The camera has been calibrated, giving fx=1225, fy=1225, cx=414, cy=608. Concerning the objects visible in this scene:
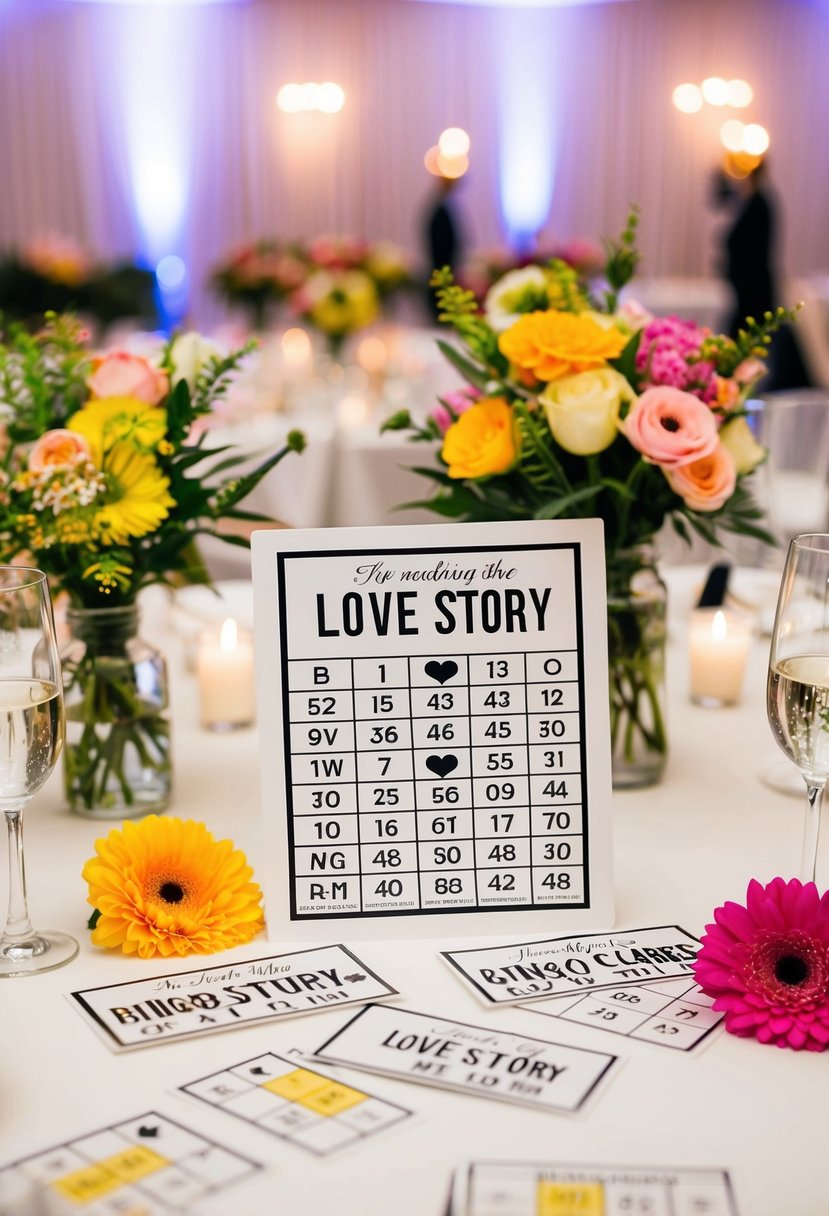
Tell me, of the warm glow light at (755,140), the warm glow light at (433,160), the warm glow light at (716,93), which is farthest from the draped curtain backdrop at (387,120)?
the warm glow light at (755,140)

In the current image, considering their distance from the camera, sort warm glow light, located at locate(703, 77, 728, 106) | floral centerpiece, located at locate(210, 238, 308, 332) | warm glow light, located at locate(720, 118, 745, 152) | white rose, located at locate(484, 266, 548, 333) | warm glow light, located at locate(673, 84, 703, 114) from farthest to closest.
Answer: warm glow light, located at locate(673, 84, 703, 114) → warm glow light, located at locate(703, 77, 728, 106) → warm glow light, located at locate(720, 118, 745, 152) → floral centerpiece, located at locate(210, 238, 308, 332) → white rose, located at locate(484, 266, 548, 333)

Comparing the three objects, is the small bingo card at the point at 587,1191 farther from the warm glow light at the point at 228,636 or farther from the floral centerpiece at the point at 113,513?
the warm glow light at the point at 228,636

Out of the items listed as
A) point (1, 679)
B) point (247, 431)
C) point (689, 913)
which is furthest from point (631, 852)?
point (247, 431)

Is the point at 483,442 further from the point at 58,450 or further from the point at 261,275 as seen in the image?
the point at 261,275

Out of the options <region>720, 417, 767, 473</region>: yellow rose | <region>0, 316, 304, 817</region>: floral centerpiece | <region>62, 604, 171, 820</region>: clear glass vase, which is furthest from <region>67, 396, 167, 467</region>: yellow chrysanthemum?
<region>720, 417, 767, 473</region>: yellow rose

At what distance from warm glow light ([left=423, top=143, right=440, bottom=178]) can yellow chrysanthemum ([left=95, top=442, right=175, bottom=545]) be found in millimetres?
8416

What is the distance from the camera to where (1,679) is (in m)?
0.82

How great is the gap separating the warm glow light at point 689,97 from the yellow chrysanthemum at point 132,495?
10.0 m

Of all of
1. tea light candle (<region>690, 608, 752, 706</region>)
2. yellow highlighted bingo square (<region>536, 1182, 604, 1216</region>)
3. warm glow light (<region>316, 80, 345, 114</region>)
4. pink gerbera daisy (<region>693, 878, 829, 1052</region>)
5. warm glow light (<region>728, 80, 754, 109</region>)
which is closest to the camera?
yellow highlighted bingo square (<region>536, 1182, 604, 1216</region>)

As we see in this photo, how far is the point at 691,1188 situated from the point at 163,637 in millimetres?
1230

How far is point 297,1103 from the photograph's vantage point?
696 millimetres

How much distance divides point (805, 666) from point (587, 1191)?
40 cm

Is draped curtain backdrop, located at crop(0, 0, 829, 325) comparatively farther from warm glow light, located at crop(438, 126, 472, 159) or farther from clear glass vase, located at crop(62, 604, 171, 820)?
clear glass vase, located at crop(62, 604, 171, 820)

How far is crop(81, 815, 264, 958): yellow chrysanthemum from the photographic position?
864mm
